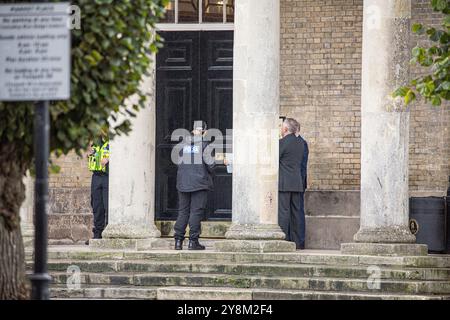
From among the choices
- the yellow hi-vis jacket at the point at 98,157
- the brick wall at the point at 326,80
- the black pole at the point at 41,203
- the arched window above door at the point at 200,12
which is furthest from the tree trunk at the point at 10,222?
the arched window above door at the point at 200,12

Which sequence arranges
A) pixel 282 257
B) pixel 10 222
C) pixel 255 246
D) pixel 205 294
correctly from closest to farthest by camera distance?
1. pixel 10 222
2. pixel 205 294
3. pixel 282 257
4. pixel 255 246

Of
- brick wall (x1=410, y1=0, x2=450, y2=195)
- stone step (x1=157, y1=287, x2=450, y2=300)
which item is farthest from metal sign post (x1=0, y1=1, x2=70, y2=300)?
brick wall (x1=410, y1=0, x2=450, y2=195)

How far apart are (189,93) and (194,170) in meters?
2.92

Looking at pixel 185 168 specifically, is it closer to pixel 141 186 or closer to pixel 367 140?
pixel 141 186

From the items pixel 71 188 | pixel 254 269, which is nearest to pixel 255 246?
pixel 254 269

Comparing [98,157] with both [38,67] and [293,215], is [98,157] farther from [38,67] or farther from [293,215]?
[38,67]

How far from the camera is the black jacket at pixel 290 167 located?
62.6 feet

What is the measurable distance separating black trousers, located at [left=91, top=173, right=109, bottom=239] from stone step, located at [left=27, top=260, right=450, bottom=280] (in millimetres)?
2155

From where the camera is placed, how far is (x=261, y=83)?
1766cm

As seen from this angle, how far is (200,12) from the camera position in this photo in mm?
21062

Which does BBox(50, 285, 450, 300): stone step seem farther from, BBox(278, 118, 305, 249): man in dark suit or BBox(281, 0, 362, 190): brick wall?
BBox(281, 0, 362, 190): brick wall

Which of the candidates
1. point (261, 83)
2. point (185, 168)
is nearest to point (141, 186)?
point (185, 168)

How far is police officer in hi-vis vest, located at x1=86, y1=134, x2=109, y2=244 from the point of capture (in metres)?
19.5

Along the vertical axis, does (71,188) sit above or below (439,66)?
below
